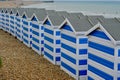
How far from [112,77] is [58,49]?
17.4 feet

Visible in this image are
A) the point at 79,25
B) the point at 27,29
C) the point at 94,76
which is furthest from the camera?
the point at 27,29

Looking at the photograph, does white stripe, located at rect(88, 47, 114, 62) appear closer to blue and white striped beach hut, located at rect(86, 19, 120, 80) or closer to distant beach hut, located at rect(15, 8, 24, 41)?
blue and white striped beach hut, located at rect(86, 19, 120, 80)

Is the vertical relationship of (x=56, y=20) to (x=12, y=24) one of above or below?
above

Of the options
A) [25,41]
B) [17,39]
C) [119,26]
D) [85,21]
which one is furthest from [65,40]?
[17,39]

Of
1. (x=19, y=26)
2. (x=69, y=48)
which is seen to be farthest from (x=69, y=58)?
(x=19, y=26)

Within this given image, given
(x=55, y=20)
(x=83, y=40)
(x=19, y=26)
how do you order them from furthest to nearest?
(x=19, y=26)
(x=55, y=20)
(x=83, y=40)

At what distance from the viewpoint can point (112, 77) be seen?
29.1 ft

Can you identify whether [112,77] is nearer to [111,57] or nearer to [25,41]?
[111,57]

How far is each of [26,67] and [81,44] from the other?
337 cm

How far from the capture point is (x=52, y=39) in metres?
14.1

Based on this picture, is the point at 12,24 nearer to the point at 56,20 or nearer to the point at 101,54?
the point at 56,20

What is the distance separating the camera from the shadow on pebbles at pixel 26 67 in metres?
11.7

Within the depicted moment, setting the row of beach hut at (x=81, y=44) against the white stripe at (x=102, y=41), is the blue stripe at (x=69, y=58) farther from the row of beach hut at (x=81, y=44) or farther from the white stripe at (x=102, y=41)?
the white stripe at (x=102, y=41)

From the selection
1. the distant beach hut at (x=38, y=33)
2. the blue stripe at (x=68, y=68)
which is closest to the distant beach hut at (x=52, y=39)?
the distant beach hut at (x=38, y=33)
